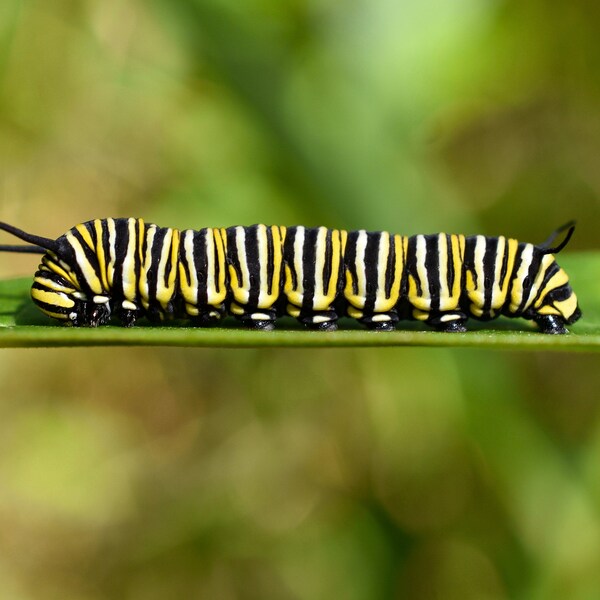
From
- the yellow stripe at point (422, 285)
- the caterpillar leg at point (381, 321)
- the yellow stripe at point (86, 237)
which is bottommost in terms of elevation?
the caterpillar leg at point (381, 321)

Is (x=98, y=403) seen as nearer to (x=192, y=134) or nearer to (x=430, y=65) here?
(x=192, y=134)

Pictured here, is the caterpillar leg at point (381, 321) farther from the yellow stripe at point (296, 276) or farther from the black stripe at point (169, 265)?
the black stripe at point (169, 265)

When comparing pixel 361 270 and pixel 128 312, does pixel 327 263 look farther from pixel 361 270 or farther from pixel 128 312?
pixel 128 312

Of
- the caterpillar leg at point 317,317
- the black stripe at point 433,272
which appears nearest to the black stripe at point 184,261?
the caterpillar leg at point 317,317

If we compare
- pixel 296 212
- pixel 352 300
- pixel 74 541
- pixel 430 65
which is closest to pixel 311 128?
pixel 296 212

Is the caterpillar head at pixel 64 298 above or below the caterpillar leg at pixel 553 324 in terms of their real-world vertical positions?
above

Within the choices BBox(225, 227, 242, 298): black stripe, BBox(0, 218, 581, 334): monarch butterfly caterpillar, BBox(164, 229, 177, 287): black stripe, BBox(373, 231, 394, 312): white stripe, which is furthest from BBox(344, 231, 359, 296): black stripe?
BBox(164, 229, 177, 287): black stripe
